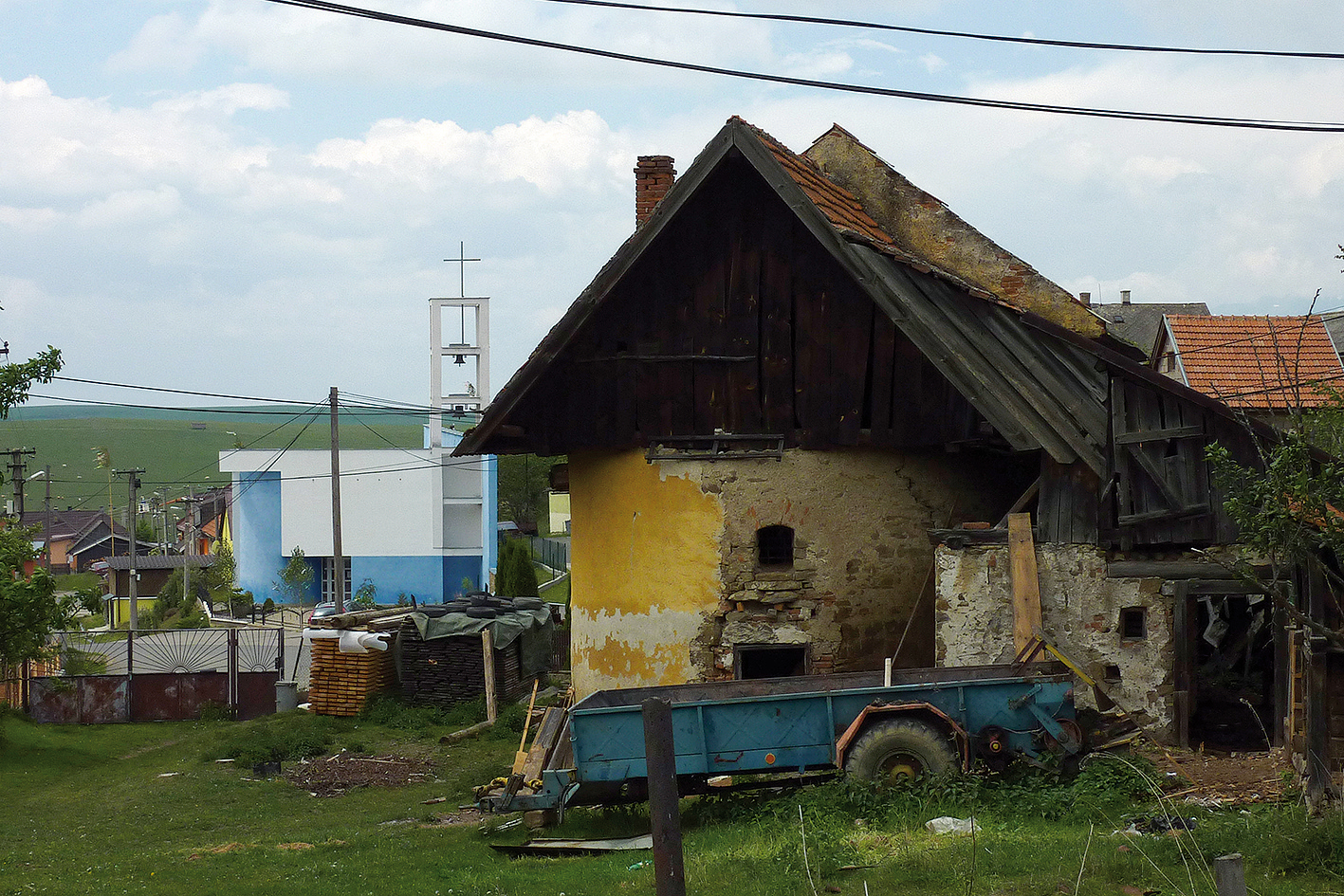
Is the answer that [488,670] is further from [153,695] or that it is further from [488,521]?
[488,521]

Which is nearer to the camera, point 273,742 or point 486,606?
point 273,742

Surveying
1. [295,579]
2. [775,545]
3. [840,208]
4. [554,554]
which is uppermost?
[840,208]

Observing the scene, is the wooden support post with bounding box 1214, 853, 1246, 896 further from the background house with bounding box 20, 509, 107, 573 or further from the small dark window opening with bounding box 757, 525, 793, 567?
the background house with bounding box 20, 509, 107, 573

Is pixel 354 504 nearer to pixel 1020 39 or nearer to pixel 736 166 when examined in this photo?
pixel 736 166

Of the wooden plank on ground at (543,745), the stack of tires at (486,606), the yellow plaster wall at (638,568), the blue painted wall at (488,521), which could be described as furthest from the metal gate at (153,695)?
the blue painted wall at (488,521)

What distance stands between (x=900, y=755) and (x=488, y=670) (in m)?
12.6

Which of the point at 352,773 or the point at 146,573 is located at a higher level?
the point at 146,573

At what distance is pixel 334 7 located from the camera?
988 cm

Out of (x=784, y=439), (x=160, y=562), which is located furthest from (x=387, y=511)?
(x=784, y=439)

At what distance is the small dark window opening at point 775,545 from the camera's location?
15484 mm

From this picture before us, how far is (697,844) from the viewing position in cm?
1052

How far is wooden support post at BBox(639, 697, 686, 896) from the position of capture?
17.8 ft

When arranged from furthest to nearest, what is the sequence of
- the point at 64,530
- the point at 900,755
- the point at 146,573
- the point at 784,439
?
1. the point at 64,530
2. the point at 146,573
3. the point at 784,439
4. the point at 900,755

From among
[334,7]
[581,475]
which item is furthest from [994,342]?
[334,7]
